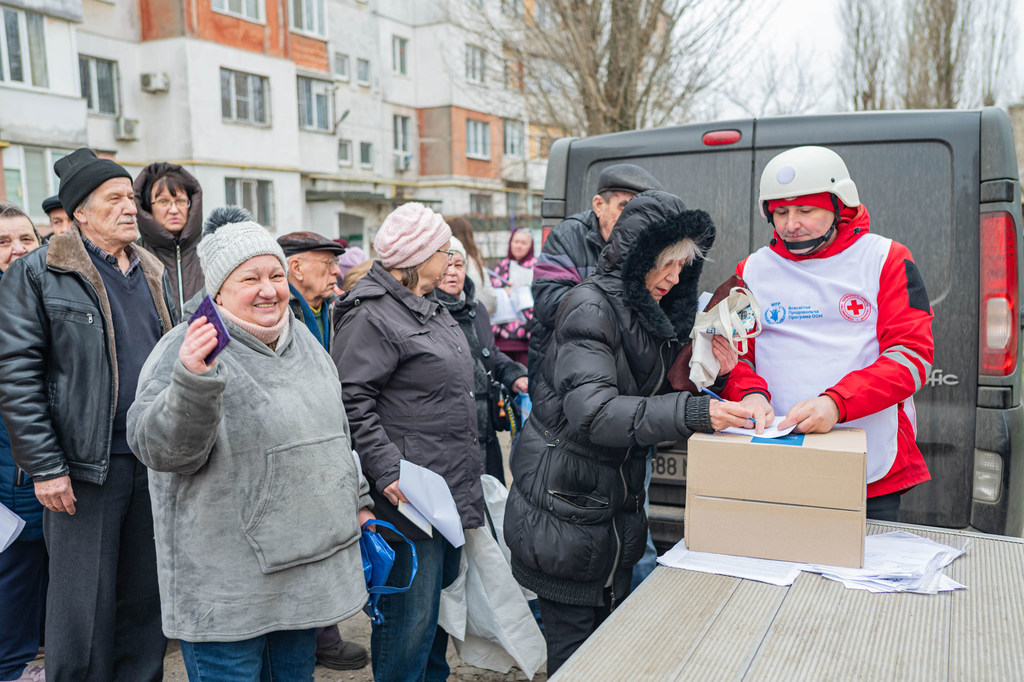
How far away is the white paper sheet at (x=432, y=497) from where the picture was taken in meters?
2.78

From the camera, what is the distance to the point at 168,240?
13.3ft

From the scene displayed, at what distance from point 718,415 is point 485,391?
64.9 inches

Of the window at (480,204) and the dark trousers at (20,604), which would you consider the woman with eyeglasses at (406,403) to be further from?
the window at (480,204)

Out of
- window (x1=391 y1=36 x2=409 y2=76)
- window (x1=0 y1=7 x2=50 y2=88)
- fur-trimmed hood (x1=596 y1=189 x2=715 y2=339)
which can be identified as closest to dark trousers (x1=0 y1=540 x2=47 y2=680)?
fur-trimmed hood (x1=596 y1=189 x2=715 y2=339)

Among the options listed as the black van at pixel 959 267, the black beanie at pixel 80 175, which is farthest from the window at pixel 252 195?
the black van at pixel 959 267

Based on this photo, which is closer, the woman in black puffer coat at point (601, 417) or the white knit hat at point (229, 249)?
the white knit hat at point (229, 249)

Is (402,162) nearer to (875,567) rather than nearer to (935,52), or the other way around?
(935,52)

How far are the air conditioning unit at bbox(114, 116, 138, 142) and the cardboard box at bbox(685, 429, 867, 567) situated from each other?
74.7ft

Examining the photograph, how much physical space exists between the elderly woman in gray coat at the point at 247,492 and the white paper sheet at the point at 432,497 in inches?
15.7

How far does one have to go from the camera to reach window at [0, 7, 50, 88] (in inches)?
715

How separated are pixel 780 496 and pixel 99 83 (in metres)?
23.9

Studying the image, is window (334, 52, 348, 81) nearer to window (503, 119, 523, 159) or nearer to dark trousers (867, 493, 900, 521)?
window (503, 119, 523, 159)

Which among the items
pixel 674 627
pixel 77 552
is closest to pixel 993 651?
pixel 674 627

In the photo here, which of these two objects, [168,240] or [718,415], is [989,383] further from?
[168,240]
